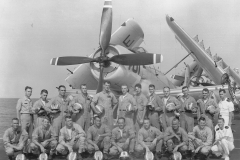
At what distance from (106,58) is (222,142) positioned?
486 centimetres

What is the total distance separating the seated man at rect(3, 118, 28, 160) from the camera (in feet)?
21.8

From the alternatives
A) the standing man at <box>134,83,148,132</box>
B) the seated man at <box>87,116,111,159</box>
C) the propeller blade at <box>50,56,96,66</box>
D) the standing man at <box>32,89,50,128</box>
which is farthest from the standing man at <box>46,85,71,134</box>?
the propeller blade at <box>50,56,96,66</box>

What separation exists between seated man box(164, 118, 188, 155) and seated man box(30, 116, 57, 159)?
96.5 inches

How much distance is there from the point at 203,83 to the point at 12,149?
1632cm

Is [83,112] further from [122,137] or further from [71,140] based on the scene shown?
[122,137]

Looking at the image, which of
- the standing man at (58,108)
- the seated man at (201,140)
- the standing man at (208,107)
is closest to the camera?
the seated man at (201,140)

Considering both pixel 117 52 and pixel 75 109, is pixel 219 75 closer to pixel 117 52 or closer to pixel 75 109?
pixel 117 52

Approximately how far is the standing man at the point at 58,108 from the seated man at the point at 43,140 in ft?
2.21

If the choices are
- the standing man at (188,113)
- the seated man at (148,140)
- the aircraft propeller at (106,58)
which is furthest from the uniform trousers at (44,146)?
the standing man at (188,113)

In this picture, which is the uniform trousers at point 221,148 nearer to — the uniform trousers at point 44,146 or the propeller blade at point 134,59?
the uniform trousers at point 44,146

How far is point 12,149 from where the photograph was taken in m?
6.61

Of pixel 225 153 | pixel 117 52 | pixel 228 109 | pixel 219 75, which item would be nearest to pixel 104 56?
pixel 117 52

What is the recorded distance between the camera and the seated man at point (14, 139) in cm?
663

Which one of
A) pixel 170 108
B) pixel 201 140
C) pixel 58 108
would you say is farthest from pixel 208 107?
pixel 58 108
